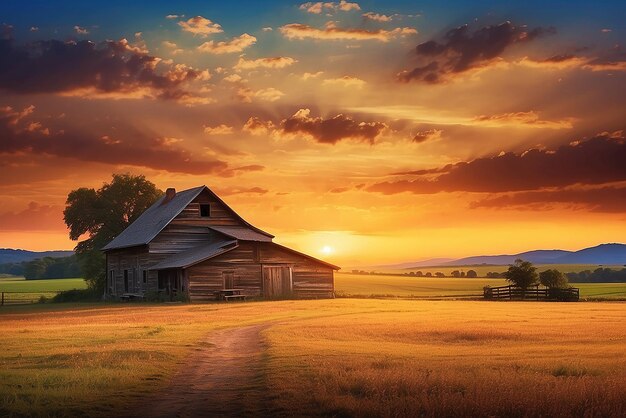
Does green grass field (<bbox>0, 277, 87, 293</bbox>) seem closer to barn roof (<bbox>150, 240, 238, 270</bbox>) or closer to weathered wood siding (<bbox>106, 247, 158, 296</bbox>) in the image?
weathered wood siding (<bbox>106, 247, 158, 296</bbox>)

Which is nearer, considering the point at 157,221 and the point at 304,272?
the point at 304,272

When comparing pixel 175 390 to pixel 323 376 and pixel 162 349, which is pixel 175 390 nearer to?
pixel 323 376

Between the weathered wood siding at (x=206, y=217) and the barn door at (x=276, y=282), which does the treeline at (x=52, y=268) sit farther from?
the barn door at (x=276, y=282)

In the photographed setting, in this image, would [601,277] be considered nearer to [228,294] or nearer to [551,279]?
[551,279]

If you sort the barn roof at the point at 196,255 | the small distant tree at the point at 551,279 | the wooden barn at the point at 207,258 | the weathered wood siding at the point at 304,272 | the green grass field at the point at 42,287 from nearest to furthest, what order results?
the barn roof at the point at 196,255 → the wooden barn at the point at 207,258 → the weathered wood siding at the point at 304,272 → the small distant tree at the point at 551,279 → the green grass field at the point at 42,287

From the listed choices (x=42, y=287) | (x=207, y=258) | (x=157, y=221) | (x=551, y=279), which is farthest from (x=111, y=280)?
(x=42, y=287)

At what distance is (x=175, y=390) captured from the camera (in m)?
20.0

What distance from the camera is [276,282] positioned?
7588 centimetres

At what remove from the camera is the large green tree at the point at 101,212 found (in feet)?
319

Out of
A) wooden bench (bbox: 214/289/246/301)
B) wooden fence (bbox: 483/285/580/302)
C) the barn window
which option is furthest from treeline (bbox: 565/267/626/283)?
wooden bench (bbox: 214/289/246/301)

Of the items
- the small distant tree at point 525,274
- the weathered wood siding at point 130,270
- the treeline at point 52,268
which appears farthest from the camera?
the treeline at point 52,268

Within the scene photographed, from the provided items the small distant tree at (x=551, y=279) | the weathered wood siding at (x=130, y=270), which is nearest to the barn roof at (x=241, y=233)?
the weathered wood siding at (x=130, y=270)

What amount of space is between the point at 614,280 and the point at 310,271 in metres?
115

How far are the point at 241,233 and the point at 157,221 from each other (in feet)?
31.4
